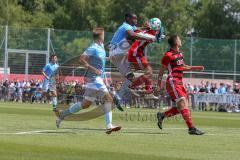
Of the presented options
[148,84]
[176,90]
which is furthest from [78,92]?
[176,90]

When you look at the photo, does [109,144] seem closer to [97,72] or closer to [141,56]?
[97,72]

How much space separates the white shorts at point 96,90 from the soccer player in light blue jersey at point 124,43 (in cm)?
318

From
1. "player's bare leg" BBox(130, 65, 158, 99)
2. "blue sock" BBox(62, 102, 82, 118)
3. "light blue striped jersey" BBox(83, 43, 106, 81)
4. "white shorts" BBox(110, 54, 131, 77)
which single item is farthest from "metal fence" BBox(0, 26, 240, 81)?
"light blue striped jersey" BBox(83, 43, 106, 81)

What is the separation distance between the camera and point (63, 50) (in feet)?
169

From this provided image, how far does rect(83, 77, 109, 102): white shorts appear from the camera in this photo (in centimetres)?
1814

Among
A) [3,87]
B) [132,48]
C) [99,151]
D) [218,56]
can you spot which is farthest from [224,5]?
[99,151]

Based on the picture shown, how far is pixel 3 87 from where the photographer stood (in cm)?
5078

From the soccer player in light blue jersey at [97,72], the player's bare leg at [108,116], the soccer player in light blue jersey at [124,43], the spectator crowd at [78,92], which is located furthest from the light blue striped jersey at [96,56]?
the spectator crowd at [78,92]

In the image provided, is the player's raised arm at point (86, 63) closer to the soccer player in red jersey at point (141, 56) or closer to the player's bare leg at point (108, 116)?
the player's bare leg at point (108, 116)

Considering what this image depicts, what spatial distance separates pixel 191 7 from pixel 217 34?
5.25 metres

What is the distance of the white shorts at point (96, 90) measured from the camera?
1814 centimetres

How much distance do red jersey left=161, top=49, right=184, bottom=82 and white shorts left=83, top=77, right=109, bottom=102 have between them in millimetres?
1595

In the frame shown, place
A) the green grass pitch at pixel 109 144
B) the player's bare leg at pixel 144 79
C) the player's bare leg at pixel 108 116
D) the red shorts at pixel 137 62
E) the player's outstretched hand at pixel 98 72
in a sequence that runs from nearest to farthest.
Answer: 1. the green grass pitch at pixel 109 144
2. the player's bare leg at pixel 108 116
3. the player's outstretched hand at pixel 98 72
4. the red shorts at pixel 137 62
5. the player's bare leg at pixel 144 79

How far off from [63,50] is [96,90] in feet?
110
